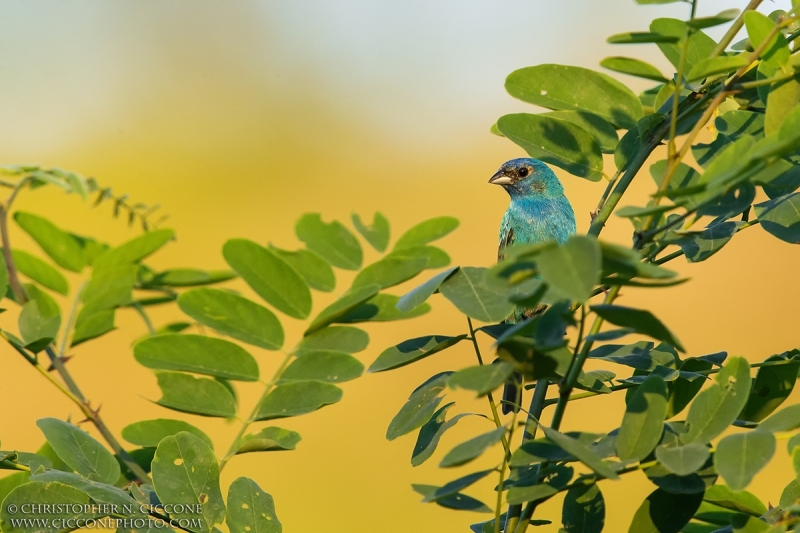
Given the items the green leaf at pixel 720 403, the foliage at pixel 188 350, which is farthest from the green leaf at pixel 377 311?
the green leaf at pixel 720 403

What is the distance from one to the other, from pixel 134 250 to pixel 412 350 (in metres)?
0.85

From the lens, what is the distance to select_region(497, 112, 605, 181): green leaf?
1257 mm

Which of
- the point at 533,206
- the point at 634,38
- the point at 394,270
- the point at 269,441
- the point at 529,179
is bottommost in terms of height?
the point at 269,441

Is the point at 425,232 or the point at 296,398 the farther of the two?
the point at 425,232

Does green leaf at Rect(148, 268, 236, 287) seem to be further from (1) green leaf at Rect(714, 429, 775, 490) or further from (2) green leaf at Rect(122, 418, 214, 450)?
(1) green leaf at Rect(714, 429, 775, 490)

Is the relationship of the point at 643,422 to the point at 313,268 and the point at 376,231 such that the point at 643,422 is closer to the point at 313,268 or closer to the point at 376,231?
the point at 313,268

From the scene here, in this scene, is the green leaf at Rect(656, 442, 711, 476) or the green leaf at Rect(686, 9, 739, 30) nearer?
the green leaf at Rect(656, 442, 711, 476)

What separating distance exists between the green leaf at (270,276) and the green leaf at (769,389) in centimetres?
76

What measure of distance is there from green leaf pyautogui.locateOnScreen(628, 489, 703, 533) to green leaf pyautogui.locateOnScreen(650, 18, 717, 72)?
0.57 metres

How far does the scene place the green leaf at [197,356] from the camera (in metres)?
1.36

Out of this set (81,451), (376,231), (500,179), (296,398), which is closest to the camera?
(81,451)

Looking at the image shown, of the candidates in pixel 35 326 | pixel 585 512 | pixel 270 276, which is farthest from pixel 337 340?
pixel 585 512

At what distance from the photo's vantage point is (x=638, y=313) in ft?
2.43

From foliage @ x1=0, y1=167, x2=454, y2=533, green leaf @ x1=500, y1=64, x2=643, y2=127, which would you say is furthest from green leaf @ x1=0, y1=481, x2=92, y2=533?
green leaf @ x1=500, y1=64, x2=643, y2=127
